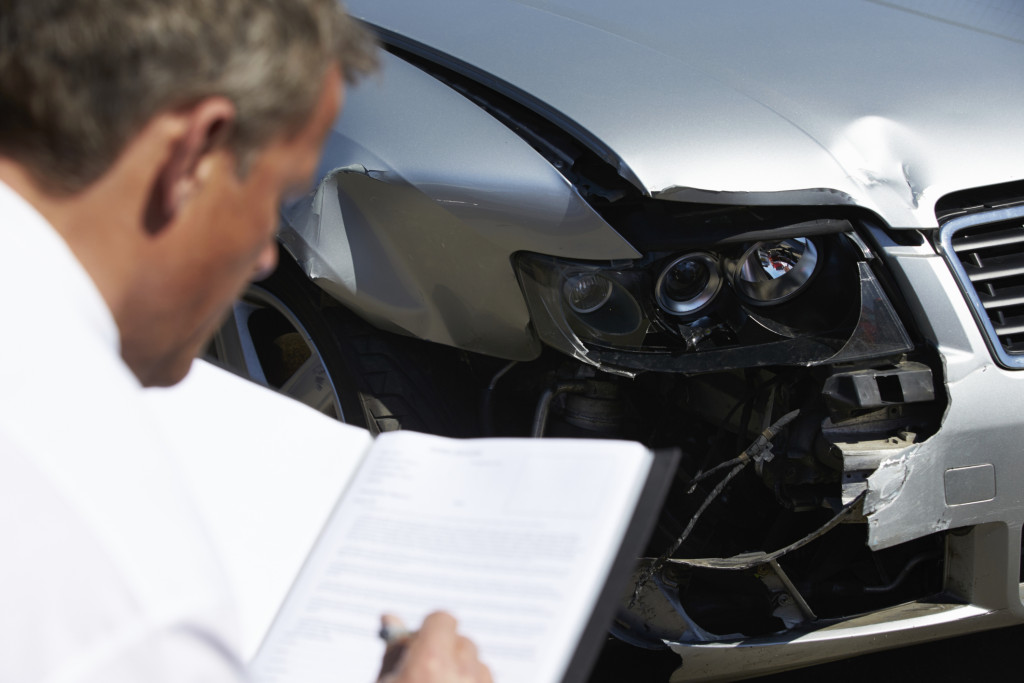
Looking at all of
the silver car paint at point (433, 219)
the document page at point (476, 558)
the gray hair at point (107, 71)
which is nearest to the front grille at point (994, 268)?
the silver car paint at point (433, 219)

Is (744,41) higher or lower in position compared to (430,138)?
higher

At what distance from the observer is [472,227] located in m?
2.05

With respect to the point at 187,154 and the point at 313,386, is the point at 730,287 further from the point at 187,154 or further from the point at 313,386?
the point at 187,154

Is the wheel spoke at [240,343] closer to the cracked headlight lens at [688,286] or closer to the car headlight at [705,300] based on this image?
the car headlight at [705,300]

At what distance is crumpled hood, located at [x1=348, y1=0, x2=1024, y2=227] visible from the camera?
1.99 m

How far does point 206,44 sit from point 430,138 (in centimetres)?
127

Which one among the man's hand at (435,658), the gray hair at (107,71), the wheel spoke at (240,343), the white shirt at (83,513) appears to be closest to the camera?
the white shirt at (83,513)

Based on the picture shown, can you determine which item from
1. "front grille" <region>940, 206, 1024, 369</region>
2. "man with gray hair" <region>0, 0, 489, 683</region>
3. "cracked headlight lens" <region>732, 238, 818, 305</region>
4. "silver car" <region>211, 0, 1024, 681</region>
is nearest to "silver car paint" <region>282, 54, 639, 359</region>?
"silver car" <region>211, 0, 1024, 681</region>

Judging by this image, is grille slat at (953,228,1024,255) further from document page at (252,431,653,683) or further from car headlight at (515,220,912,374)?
document page at (252,431,653,683)

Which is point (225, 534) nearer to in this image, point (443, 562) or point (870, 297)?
point (443, 562)

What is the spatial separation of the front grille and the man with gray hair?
1.52 metres

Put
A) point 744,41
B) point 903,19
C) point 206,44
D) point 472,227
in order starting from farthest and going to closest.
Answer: point 903,19 → point 744,41 → point 472,227 → point 206,44

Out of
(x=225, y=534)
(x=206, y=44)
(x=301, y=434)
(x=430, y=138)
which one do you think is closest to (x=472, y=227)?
(x=430, y=138)

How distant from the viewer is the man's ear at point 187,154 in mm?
854
